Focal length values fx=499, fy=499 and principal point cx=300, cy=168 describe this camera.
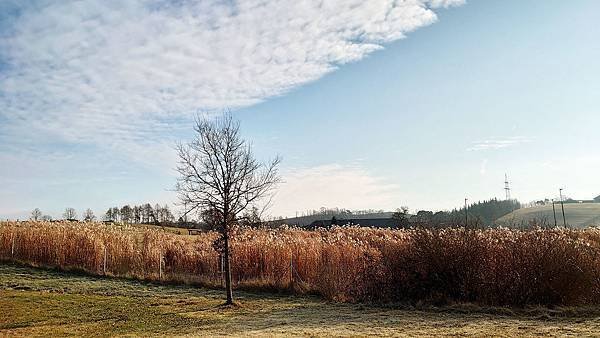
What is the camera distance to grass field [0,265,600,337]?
9.22 m

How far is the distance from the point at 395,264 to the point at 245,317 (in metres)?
4.47

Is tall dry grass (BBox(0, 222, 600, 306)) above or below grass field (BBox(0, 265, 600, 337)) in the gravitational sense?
above

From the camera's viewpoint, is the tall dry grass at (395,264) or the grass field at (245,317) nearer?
the grass field at (245,317)

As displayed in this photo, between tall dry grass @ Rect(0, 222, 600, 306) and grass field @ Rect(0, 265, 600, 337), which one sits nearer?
grass field @ Rect(0, 265, 600, 337)

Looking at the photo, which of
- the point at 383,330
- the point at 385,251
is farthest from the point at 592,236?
the point at 383,330

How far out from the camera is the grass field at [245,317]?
9.22 meters

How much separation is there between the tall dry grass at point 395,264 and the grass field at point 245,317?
0.92 m

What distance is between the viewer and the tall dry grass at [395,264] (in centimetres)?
1188

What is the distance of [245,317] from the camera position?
437 inches

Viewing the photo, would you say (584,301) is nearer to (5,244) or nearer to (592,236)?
(592,236)

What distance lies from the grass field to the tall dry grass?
0.92 m

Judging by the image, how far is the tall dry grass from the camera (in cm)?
1188

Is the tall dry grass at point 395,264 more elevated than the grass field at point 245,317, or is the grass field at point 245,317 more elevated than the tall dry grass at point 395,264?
the tall dry grass at point 395,264

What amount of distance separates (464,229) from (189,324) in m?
7.29
